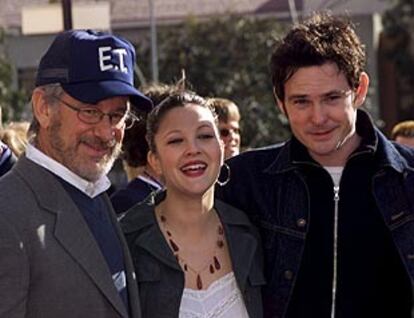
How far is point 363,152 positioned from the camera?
4020 mm

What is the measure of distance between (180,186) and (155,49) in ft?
43.5

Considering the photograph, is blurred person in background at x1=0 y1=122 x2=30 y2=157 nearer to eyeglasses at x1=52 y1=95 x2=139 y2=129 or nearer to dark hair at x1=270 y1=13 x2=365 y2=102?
dark hair at x1=270 y1=13 x2=365 y2=102

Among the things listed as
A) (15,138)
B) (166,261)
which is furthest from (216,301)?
(15,138)

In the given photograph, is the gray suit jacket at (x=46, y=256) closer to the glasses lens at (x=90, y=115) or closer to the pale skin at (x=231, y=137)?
the glasses lens at (x=90, y=115)

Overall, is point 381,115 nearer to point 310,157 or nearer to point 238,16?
point 238,16

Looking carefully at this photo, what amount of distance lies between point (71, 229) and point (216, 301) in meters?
0.71

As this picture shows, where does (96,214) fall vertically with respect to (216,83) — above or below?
above

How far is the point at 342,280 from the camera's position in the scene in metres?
3.92

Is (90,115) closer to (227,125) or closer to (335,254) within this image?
(335,254)

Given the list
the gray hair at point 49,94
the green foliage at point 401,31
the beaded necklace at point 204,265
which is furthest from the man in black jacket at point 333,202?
the green foliage at point 401,31

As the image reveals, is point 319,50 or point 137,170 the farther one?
point 137,170

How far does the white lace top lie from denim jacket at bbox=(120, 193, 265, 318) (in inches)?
1.0

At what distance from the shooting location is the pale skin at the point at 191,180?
381cm

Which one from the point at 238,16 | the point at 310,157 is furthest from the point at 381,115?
the point at 310,157
